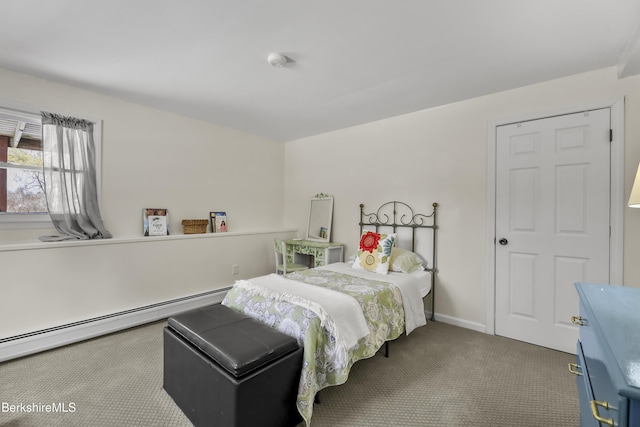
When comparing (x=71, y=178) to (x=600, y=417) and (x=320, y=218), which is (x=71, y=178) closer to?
(x=320, y=218)

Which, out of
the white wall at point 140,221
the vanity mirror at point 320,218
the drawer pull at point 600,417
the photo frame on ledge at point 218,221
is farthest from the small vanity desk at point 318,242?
the drawer pull at point 600,417

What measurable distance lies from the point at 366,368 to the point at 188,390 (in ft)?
4.21

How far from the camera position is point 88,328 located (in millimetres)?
2537

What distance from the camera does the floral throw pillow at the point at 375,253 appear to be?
2.83 m

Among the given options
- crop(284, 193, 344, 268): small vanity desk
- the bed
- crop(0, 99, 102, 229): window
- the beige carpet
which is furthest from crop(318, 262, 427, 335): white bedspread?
crop(0, 99, 102, 229): window

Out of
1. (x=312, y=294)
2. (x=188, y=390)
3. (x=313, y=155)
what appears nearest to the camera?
(x=188, y=390)

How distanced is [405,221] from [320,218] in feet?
4.34

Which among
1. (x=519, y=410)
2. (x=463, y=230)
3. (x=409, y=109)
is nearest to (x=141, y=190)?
(x=409, y=109)

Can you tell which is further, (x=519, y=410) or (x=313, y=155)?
(x=313, y=155)

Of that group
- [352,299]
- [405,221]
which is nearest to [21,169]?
[352,299]

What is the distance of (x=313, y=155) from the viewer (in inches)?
169

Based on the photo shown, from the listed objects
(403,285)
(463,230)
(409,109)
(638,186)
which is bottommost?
(403,285)

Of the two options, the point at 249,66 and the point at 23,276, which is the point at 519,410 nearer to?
the point at 249,66

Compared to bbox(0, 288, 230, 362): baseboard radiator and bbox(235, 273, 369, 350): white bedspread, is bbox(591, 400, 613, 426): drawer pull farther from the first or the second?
bbox(0, 288, 230, 362): baseboard radiator
